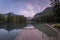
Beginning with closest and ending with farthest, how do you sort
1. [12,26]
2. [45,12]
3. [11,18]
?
[45,12] < [11,18] < [12,26]

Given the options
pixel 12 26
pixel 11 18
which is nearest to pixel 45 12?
pixel 11 18

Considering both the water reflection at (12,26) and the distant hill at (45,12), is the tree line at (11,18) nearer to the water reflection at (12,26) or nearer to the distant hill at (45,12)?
the water reflection at (12,26)

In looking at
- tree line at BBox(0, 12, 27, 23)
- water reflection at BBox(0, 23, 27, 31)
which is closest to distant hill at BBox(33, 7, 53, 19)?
tree line at BBox(0, 12, 27, 23)

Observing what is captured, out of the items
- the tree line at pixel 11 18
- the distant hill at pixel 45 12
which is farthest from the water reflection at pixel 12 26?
the distant hill at pixel 45 12

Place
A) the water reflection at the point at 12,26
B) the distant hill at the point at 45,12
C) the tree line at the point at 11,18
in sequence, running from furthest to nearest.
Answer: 1. the water reflection at the point at 12,26
2. the tree line at the point at 11,18
3. the distant hill at the point at 45,12

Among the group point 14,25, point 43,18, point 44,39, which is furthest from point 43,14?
point 44,39

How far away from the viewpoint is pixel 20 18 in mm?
9359

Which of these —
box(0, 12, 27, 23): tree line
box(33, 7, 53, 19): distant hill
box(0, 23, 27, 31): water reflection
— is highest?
box(33, 7, 53, 19): distant hill

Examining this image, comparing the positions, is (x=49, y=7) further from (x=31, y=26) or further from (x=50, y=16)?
(x=31, y=26)

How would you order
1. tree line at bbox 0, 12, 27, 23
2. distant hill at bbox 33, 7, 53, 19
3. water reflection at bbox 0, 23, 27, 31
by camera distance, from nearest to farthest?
distant hill at bbox 33, 7, 53, 19 → tree line at bbox 0, 12, 27, 23 → water reflection at bbox 0, 23, 27, 31

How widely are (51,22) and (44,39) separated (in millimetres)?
2148

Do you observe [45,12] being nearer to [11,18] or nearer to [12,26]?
[11,18]

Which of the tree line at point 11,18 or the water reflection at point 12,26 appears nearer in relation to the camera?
the tree line at point 11,18

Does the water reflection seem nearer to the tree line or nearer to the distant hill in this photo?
the tree line
